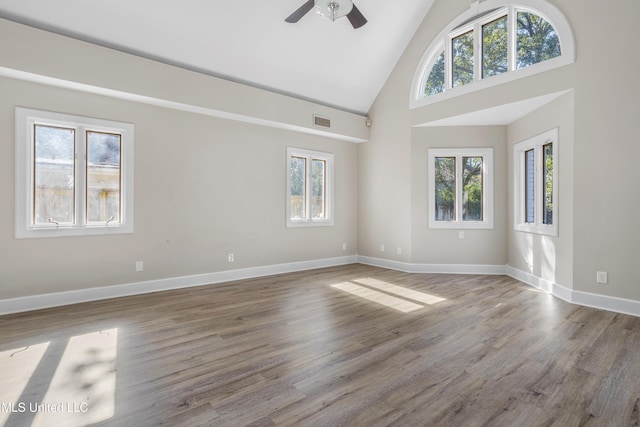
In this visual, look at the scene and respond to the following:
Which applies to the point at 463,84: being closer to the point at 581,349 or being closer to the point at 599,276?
the point at 599,276

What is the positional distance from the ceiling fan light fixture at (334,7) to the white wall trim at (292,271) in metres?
3.99

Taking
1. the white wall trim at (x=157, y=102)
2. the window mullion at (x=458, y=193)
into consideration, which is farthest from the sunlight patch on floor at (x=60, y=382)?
the window mullion at (x=458, y=193)

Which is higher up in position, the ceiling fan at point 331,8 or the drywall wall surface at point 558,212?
the ceiling fan at point 331,8

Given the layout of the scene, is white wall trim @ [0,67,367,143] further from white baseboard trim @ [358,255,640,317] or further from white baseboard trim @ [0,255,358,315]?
white baseboard trim @ [358,255,640,317]

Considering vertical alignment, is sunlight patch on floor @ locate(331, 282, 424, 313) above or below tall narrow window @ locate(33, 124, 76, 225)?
below

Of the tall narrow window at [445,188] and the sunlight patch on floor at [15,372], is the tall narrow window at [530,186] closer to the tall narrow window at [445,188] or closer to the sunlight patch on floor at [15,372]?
the tall narrow window at [445,188]

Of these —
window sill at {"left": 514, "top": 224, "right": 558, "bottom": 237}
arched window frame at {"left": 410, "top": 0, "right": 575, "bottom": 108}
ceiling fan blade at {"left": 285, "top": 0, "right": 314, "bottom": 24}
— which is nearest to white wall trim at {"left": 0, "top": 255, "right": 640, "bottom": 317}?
window sill at {"left": 514, "top": 224, "right": 558, "bottom": 237}

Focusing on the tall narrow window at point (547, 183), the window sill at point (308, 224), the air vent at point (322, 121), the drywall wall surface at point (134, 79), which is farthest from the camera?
the window sill at point (308, 224)

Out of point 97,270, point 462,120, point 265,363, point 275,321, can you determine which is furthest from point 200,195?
point 462,120

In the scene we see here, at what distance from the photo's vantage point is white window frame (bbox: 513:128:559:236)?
14.5ft

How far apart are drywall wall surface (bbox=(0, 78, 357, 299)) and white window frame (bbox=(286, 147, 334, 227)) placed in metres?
0.13

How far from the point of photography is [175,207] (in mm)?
4781

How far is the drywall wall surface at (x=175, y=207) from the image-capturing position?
3.72 metres

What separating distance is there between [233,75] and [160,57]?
3.39 ft
